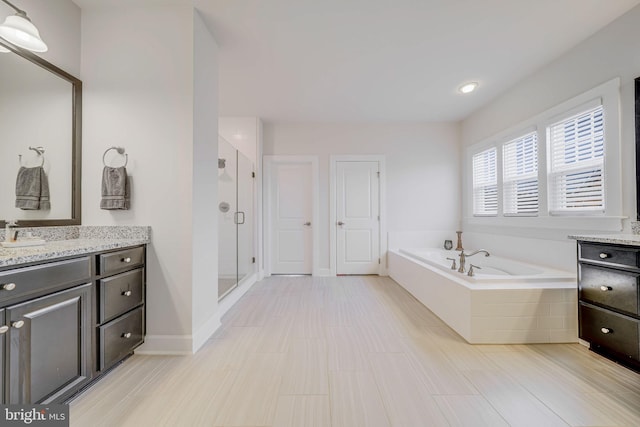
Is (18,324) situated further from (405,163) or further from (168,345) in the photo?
(405,163)

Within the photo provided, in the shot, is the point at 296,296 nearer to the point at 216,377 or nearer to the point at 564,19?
the point at 216,377

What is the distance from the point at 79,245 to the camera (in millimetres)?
1466

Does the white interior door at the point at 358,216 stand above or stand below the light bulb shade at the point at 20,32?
below

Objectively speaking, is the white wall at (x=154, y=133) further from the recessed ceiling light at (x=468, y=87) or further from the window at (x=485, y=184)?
the window at (x=485, y=184)

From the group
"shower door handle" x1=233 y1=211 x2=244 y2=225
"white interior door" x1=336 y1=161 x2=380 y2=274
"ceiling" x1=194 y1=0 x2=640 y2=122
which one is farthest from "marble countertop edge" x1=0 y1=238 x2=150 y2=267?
"white interior door" x1=336 y1=161 x2=380 y2=274

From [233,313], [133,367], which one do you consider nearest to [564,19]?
[233,313]

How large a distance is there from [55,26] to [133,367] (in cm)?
232

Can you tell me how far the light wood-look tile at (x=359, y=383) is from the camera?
1271 mm

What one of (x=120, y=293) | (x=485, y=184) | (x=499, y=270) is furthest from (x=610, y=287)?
(x=120, y=293)

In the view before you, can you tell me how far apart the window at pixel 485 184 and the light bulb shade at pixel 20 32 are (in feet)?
14.3

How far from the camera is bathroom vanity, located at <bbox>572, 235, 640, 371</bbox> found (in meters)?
1.48

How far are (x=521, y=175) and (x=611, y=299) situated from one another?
1810 mm

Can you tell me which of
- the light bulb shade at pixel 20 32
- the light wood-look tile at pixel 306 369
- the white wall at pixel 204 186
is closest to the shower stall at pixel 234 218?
the white wall at pixel 204 186

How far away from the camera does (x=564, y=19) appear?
2027mm
